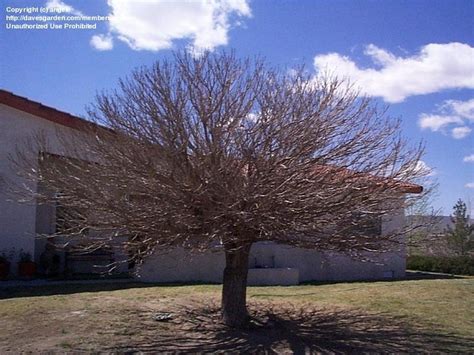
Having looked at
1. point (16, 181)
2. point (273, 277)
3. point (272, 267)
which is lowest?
point (273, 277)

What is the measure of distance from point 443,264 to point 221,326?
14.2 metres

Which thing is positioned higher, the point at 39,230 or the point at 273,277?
the point at 39,230

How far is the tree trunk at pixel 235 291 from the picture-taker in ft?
29.2

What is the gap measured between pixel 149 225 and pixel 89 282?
6090 millimetres

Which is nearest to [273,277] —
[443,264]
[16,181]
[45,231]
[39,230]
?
[45,231]

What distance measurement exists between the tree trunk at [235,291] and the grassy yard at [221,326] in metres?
0.20

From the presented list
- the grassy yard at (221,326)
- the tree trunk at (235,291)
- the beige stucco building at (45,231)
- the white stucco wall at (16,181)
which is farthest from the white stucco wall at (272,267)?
the tree trunk at (235,291)

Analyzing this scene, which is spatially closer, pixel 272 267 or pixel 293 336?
pixel 293 336

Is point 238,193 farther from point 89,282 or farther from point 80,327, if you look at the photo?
point 89,282

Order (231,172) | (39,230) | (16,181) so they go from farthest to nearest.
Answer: (39,230) → (16,181) → (231,172)

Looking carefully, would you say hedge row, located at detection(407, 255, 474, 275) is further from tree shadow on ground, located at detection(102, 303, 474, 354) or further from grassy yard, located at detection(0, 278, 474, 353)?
tree shadow on ground, located at detection(102, 303, 474, 354)

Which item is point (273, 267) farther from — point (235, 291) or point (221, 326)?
point (221, 326)

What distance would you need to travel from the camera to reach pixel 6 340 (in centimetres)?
764

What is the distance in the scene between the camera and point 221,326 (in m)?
8.88
